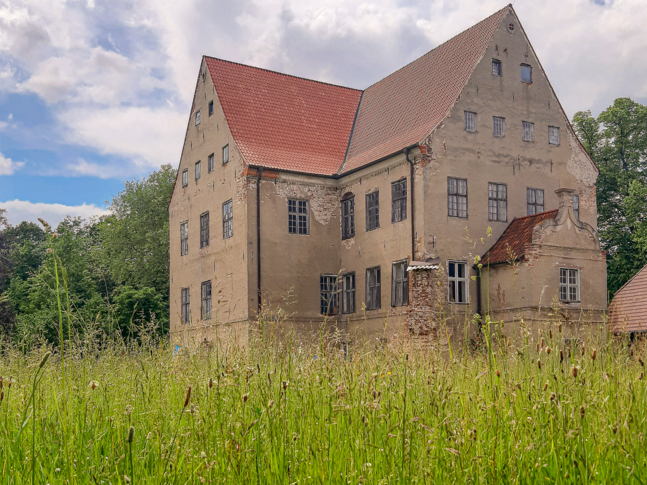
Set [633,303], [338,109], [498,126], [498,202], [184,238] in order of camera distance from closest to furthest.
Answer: [498,202] → [498,126] → [633,303] → [184,238] → [338,109]

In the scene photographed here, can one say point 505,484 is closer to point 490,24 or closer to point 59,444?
point 59,444

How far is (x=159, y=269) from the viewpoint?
1781 inches

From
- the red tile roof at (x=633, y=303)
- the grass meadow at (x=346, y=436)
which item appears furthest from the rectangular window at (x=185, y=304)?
the grass meadow at (x=346, y=436)

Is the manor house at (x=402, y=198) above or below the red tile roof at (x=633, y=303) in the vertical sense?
above

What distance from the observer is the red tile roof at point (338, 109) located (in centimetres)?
2572

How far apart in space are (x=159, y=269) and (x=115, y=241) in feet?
16.4

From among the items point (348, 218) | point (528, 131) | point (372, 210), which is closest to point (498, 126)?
point (528, 131)

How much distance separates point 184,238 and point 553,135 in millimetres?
15762

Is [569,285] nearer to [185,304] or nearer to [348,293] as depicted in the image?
[348,293]

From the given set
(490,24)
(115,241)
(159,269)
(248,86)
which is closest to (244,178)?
(248,86)

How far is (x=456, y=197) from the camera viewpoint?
24.2m

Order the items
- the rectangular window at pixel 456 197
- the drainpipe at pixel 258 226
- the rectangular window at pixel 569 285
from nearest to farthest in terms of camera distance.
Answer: the rectangular window at pixel 569 285
the rectangular window at pixel 456 197
the drainpipe at pixel 258 226

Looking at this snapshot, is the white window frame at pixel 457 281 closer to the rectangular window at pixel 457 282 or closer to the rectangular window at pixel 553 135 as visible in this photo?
the rectangular window at pixel 457 282

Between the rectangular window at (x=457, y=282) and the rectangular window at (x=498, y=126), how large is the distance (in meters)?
5.01
